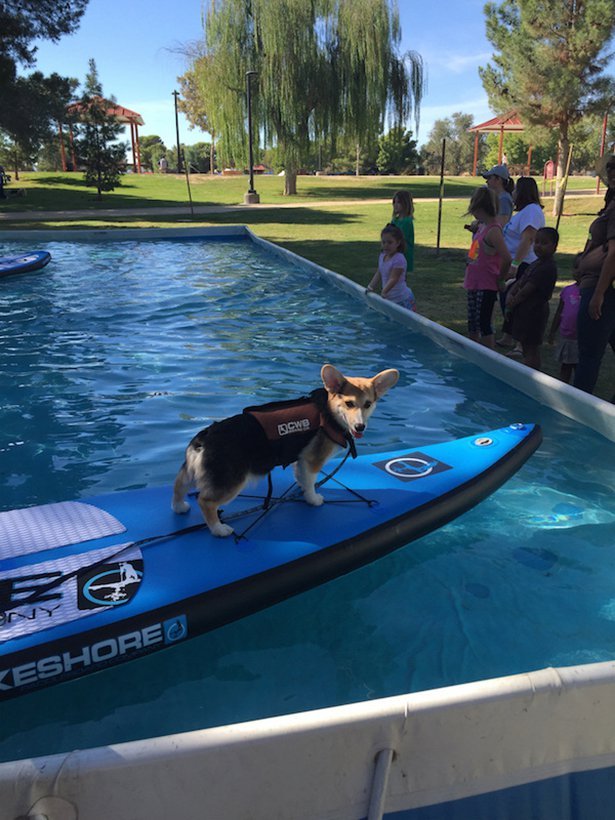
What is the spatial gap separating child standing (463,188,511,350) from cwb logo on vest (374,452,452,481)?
3.31 meters

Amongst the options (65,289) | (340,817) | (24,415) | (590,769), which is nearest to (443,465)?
(590,769)

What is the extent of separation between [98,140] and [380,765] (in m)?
35.4

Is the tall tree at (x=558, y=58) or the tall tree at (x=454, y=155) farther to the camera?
the tall tree at (x=454, y=155)

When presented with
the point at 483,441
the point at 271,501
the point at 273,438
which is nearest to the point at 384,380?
the point at 273,438

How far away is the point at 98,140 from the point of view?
3206 cm

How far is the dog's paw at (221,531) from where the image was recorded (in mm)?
3670

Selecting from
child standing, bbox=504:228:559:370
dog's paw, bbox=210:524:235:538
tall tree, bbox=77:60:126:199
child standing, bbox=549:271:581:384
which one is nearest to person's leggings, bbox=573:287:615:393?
child standing, bbox=549:271:581:384

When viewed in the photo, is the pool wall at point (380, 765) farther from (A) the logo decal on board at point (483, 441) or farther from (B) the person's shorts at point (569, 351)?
(B) the person's shorts at point (569, 351)

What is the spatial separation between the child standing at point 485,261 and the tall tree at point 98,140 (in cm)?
2951

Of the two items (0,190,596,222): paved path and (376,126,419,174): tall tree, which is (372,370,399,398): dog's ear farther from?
(376,126,419,174): tall tree

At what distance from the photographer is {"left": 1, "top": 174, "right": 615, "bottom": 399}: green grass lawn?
39.8 ft

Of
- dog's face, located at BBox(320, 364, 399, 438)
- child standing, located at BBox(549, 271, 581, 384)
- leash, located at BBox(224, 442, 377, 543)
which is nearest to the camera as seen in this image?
dog's face, located at BBox(320, 364, 399, 438)

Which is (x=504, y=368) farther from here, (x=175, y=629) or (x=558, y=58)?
(x=558, y=58)

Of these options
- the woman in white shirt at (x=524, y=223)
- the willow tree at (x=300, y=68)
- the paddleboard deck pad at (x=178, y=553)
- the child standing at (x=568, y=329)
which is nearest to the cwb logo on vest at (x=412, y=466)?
the paddleboard deck pad at (x=178, y=553)
